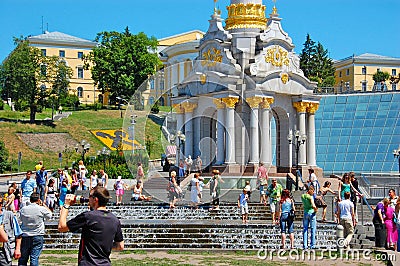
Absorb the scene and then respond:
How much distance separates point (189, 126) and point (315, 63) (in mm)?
63981

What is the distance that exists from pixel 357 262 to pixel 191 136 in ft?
76.0

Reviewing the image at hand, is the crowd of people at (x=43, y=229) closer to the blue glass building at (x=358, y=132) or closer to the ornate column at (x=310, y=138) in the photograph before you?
the ornate column at (x=310, y=138)

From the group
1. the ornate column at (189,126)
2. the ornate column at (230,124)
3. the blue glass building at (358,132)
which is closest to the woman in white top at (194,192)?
the ornate column at (230,124)

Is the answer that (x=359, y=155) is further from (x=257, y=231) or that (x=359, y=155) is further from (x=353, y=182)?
(x=257, y=231)

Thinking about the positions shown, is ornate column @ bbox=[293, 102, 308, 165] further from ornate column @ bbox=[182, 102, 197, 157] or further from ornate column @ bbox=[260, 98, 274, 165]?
ornate column @ bbox=[182, 102, 197, 157]

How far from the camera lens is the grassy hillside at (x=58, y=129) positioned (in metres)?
66.1

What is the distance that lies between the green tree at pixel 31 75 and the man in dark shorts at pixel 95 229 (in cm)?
7191

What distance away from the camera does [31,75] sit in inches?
3120

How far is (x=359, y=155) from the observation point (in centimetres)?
5256

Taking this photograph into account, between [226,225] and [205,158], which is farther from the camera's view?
[205,158]

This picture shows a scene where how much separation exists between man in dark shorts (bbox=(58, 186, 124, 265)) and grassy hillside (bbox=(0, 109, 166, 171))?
5082cm

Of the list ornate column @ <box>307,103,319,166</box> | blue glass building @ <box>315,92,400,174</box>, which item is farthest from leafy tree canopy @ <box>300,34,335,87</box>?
ornate column @ <box>307,103,319,166</box>

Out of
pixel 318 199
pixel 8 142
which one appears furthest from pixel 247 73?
pixel 8 142

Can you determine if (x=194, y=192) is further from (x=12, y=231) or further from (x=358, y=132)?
(x=358, y=132)
